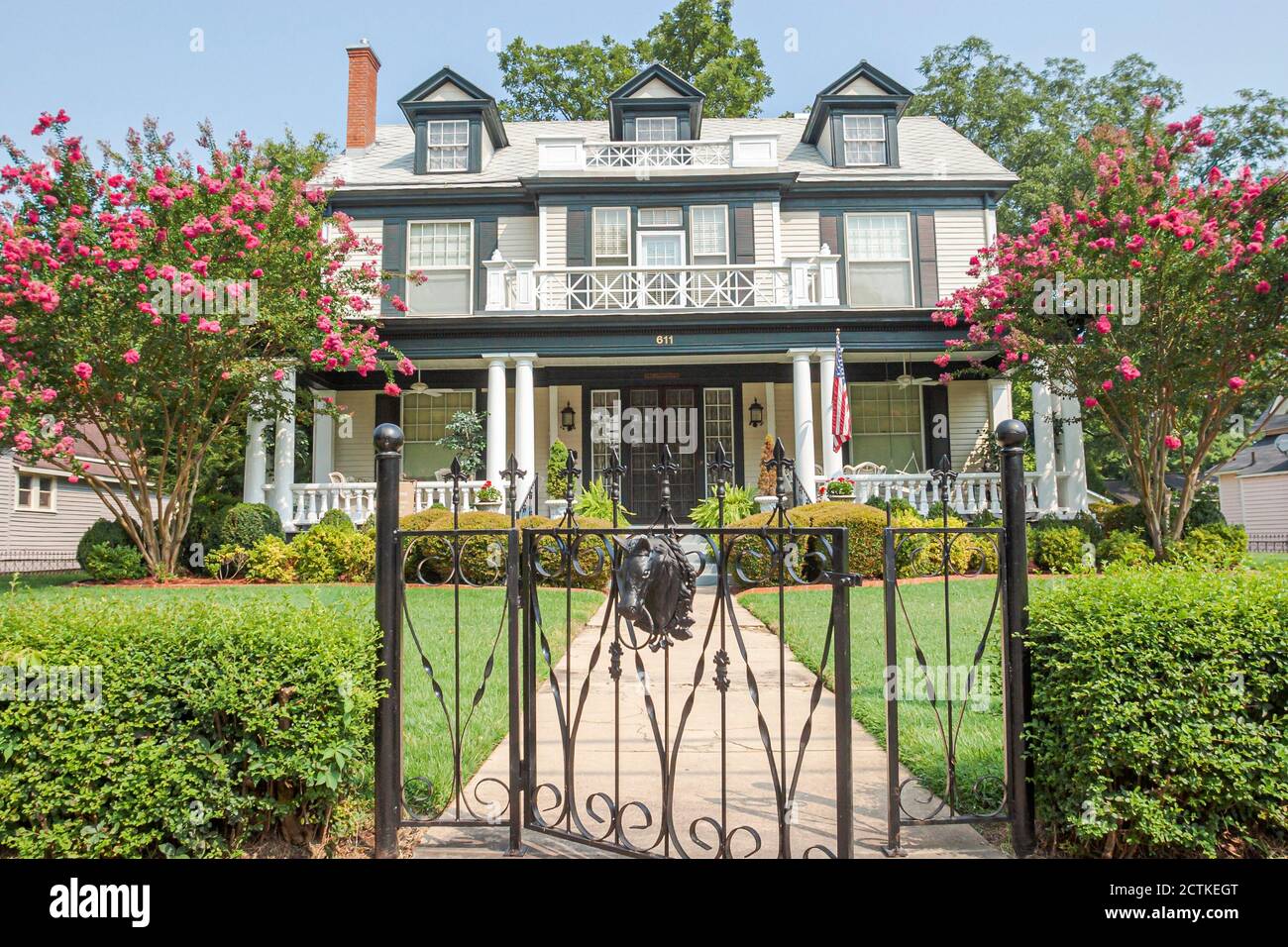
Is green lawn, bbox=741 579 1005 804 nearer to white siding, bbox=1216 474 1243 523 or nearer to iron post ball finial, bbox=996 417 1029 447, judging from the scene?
iron post ball finial, bbox=996 417 1029 447

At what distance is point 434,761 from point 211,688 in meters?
1.54

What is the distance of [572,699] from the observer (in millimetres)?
5523

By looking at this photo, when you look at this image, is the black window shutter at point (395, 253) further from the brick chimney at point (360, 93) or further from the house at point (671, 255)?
the brick chimney at point (360, 93)

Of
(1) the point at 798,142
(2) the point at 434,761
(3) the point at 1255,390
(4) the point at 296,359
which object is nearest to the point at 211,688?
(2) the point at 434,761

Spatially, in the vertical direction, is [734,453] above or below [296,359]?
below

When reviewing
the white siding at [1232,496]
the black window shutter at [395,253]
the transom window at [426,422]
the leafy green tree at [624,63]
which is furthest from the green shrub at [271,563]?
the white siding at [1232,496]

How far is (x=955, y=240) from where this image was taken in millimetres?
16688

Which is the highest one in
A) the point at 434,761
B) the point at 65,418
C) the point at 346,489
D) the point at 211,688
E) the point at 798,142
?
the point at 798,142

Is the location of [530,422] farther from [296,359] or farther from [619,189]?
[619,189]

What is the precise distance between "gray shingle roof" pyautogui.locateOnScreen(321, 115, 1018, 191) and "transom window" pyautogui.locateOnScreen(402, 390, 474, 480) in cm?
448

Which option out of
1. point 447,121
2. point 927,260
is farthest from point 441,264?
point 927,260

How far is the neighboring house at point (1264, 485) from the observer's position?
86.1 ft

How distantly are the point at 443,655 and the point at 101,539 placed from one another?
8623 mm

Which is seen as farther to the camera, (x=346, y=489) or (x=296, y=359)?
(x=346, y=489)
